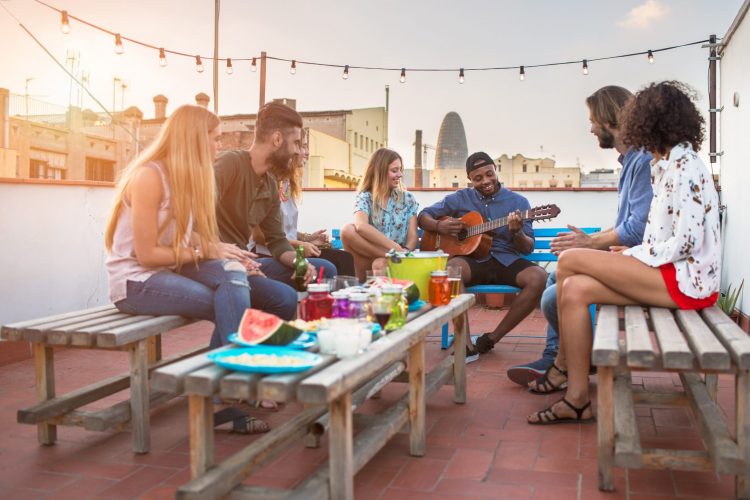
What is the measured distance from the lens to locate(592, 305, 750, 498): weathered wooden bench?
86.4 inches

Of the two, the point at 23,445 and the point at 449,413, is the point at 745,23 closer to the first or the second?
the point at 449,413

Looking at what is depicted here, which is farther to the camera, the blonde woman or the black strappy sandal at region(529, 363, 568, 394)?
the black strappy sandal at region(529, 363, 568, 394)

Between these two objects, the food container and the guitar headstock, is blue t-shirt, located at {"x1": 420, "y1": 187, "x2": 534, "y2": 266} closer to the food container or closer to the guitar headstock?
the guitar headstock

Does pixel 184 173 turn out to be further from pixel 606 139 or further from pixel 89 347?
pixel 606 139

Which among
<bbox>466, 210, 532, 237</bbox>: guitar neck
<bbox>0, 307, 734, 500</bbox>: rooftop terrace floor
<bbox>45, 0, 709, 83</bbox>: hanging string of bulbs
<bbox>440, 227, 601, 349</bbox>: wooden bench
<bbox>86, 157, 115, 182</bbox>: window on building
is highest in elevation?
<bbox>86, 157, 115, 182</bbox>: window on building

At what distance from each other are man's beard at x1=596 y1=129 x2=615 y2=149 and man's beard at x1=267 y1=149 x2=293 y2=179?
179cm

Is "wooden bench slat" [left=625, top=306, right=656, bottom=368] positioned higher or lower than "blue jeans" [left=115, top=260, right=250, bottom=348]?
lower

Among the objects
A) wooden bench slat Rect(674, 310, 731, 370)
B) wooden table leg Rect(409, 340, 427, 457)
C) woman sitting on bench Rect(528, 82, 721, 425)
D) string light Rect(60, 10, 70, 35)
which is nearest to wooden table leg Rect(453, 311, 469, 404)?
woman sitting on bench Rect(528, 82, 721, 425)

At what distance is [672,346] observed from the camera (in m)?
2.27

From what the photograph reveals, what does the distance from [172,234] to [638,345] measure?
199 cm

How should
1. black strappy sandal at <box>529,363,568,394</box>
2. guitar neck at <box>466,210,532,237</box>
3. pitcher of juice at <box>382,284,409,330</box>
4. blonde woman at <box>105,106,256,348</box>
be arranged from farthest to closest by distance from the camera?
guitar neck at <box>466,210,532,237</box>
black strappy sandal at <box>529,363,568,394</box>
blonde woman at <box>105,106,256,348</box>
pitcher of juice at <box>382,284,409,330</box>

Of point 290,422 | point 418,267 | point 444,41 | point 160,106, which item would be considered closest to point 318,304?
point 290,422

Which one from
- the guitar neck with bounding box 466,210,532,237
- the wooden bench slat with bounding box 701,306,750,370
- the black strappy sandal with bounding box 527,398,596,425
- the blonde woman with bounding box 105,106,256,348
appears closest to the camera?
the wooden bench slat with bounding box 701,306,750,370

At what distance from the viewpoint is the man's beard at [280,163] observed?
419 centimetres
